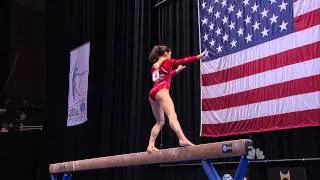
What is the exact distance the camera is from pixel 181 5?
7.58 meters

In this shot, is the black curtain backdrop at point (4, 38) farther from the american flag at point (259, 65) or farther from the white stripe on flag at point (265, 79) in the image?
the white stripe on flag at point (265, 79)

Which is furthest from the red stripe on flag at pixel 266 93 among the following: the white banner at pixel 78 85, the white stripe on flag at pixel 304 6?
the white banner at pixel 78 85

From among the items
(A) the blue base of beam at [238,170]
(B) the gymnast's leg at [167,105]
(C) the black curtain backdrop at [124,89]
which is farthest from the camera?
(C) the black curtain backdrop at [124,89]

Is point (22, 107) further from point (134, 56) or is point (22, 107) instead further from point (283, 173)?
point (283, 173)

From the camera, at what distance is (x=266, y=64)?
568 centimetres

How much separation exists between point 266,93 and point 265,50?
1.76ft

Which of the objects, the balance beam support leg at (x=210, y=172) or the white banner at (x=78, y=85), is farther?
the white banner at (x=78, y=85)

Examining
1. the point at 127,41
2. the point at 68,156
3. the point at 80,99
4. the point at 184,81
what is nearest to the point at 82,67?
the point at 80,99

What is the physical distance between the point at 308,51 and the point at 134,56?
11.7 feet

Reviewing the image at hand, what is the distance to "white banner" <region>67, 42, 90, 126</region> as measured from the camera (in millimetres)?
9047

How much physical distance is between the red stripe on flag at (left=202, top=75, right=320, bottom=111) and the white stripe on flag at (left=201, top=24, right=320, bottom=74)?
0.41 metres

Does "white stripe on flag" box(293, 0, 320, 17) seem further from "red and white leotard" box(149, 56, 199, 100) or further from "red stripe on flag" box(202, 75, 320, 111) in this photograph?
"red and white leotard" box(149, 56, 199, 100)

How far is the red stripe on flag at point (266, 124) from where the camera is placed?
511cm

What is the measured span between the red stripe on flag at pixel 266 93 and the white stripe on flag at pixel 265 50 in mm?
407
